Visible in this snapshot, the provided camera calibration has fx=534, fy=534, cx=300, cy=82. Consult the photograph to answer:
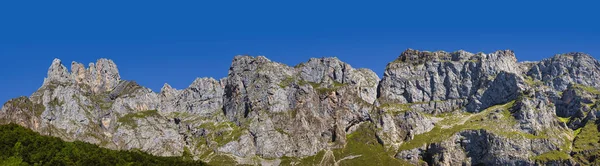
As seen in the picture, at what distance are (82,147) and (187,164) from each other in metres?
33.3

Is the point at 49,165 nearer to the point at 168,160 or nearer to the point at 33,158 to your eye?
the point at 33,158

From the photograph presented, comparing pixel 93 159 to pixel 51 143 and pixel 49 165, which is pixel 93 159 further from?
pixel 51 143

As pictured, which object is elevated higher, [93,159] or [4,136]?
[4,136]

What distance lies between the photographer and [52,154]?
470 feet

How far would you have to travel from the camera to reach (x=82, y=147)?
164000 millimetres

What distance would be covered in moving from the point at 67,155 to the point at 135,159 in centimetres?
2083

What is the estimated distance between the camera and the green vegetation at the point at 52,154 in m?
137

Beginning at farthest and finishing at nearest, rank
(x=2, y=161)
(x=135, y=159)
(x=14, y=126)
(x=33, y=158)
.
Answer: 1. (x=14, y=126)
2. (x=135, y=159)
3. (x=33, y=158)
4. (x=2, y=161)

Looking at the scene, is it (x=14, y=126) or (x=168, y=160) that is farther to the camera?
(x=14, y=126)

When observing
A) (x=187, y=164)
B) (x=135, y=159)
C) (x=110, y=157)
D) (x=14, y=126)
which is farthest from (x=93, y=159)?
(x=14, y=126)

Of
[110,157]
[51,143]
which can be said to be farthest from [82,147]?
[110,157]

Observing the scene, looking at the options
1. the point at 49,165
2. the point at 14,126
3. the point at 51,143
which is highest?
the point at 14,126

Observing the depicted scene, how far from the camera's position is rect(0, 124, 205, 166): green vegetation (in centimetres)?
13725

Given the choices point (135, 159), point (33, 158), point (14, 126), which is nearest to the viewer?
point (33, 158)
